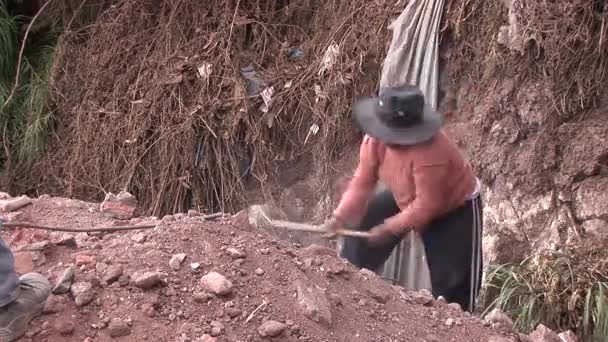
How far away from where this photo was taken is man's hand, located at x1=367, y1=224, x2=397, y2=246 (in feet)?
10.6

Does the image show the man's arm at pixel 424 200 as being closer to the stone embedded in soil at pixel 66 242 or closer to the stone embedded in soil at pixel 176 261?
the stone embedded in soil at pixel 176 261

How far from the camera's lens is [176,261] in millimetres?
2115

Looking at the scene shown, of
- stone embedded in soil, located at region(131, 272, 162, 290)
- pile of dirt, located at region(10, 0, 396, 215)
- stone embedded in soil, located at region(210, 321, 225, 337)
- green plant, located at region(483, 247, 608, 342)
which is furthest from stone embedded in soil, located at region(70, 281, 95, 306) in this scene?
pile of dirt, located at region(10, 0, 396, 215)

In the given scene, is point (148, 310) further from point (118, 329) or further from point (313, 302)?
point (313, 302)

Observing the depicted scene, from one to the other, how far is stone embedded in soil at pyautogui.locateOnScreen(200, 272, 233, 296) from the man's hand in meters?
1.23

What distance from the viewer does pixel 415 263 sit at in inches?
150

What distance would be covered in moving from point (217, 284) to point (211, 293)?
1.1 inches

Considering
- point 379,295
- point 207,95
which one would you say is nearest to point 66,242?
point 379,295

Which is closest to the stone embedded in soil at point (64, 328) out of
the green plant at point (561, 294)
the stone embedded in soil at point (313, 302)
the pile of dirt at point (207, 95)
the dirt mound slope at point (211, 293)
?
the dirt mound slope at point (211, 293)

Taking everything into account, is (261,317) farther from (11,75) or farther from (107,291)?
(11,75)

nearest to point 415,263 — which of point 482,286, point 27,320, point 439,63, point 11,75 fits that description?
point 482,286

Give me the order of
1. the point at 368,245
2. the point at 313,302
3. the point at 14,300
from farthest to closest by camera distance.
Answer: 1. the point at 368,245
2. the point at 313,302
3. the point at 14,300

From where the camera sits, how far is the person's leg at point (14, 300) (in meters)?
1.87

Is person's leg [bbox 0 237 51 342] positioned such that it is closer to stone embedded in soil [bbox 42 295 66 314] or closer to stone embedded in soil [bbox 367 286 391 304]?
stone embedded in soil [bbox 42 295 66 314]
